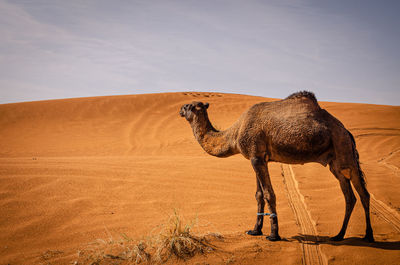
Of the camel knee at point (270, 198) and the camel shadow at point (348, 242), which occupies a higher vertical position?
the camel knee at point (270, 198)

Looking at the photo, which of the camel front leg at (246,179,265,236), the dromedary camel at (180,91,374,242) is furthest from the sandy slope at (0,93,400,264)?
the dromedary camel at (180,91,374,242)

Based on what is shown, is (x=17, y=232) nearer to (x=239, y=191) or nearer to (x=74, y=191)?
(x=74, y=191)

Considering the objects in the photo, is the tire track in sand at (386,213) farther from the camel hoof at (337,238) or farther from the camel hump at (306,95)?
the camel hump at (306,95)

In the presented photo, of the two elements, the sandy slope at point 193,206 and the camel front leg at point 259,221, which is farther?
the camel front leg at point 259,221

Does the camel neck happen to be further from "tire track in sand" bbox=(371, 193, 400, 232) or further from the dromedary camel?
"tire track in sand" bbox=(371, 193, 400, 232)

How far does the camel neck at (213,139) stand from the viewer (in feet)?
14.8

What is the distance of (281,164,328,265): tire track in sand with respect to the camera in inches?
141

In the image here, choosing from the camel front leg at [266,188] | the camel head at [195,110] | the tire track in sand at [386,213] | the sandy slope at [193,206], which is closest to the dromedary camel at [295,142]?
the camel front leg at [266,188]

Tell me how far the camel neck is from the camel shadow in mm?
1835

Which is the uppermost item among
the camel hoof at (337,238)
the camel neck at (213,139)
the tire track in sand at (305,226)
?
A: the camel neck at (213,139)

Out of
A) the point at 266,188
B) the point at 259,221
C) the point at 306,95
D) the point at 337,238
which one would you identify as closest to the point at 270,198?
the point at 266,188

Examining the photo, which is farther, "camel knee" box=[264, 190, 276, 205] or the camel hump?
the camel hump

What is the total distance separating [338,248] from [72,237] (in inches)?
172

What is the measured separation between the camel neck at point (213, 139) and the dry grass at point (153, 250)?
1.45 m
